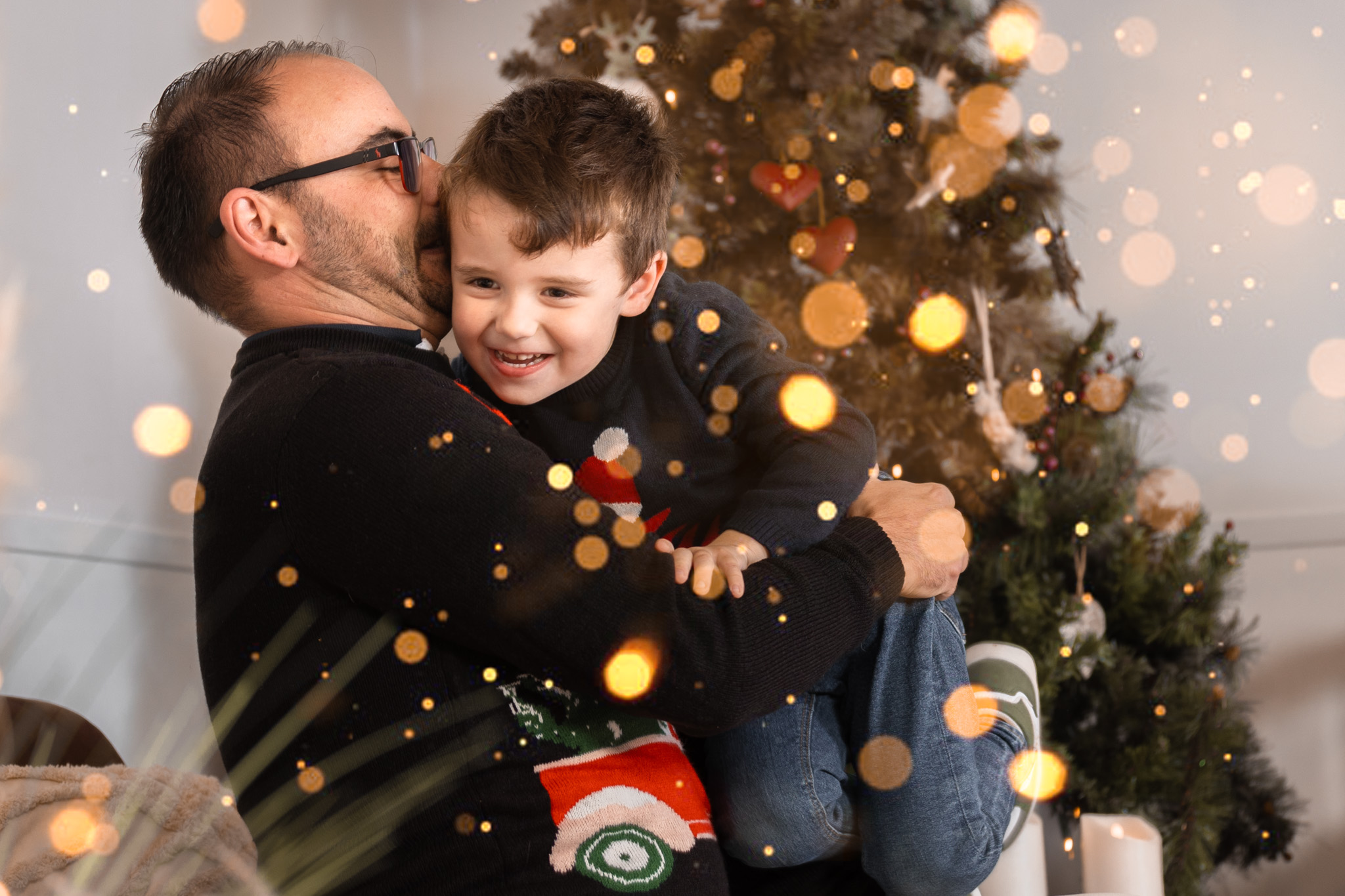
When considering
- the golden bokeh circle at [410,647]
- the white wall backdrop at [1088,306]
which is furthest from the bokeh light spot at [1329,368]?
the golden bokeh circle at [410,647]

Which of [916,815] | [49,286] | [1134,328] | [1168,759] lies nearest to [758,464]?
[916,815]

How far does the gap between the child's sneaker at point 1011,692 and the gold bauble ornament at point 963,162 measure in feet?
3.40

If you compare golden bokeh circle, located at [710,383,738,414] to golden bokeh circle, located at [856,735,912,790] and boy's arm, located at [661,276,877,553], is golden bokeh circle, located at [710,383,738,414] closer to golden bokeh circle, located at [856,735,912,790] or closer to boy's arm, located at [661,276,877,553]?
boy's arm, located at [661,276,877,553]

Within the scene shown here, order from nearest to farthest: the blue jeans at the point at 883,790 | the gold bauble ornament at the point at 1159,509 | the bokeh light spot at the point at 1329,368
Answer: the blue jeans at the point at 883,790, the gold bauble ornament at the point at 1159,509, the bokeh light spot at the point at 1329,368

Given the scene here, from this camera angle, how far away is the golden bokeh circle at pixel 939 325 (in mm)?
2221

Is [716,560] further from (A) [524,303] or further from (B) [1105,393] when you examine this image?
(B) [1105,393]

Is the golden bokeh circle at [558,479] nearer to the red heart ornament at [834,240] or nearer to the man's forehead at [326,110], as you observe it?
the man's forehead at [326,110]

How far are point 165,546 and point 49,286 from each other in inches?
22.8

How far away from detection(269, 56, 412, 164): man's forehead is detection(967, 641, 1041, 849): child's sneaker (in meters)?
1.01

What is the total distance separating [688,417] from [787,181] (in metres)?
0.99

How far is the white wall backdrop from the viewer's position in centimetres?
194

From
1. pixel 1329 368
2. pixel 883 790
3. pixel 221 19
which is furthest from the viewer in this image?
pixel 1329 368

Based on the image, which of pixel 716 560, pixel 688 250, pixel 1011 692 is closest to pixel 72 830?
pixel 716 560

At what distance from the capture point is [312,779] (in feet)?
3.35
